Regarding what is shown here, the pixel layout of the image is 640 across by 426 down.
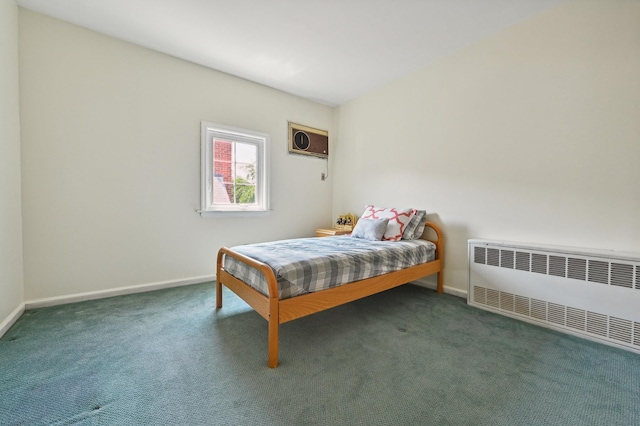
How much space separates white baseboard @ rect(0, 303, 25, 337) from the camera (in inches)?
69.7

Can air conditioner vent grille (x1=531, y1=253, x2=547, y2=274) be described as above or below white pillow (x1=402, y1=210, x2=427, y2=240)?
below

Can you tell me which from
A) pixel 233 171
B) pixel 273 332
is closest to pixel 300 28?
pixel 233 171

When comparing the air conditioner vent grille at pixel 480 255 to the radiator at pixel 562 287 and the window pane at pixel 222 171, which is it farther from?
the window pane at pixel 222 171

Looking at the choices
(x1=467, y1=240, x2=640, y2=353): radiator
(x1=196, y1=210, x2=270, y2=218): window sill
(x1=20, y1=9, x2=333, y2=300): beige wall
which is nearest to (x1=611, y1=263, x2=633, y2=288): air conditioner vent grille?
(x1=467, y1=240, x2=640, y2=353): radiator

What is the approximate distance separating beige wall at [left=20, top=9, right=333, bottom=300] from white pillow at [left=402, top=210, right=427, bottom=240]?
6.63 feet

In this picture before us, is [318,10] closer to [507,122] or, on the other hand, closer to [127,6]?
[127,6]

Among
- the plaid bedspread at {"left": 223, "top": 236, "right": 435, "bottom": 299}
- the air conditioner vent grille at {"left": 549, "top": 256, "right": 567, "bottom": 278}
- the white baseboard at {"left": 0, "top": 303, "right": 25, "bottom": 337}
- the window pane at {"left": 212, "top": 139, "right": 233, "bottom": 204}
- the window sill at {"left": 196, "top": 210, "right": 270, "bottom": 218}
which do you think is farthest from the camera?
the window pane at {"left": 212, "top": 139, "right": 233, "bottom": 204}

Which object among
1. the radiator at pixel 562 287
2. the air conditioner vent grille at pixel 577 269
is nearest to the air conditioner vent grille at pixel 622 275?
the radiator at pixel 562 287

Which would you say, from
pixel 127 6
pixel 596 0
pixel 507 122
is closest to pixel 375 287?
pixel 507 122

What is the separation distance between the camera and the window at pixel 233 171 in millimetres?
3029

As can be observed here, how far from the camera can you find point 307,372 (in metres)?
1.44

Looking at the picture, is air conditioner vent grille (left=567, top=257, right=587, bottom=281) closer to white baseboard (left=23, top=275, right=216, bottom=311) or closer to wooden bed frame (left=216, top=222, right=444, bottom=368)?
wooden bed frame (left=216, top=222, right=444, bottom=368)

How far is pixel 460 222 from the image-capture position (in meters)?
2.72

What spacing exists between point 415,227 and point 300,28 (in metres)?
2.33
